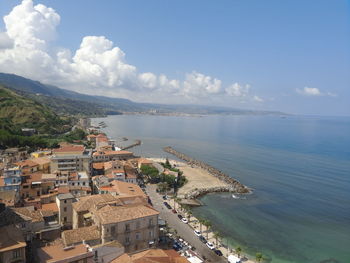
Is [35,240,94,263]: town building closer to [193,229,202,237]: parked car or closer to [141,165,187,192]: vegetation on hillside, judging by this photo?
[193,229,202,237]: parked car

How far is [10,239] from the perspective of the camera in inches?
722

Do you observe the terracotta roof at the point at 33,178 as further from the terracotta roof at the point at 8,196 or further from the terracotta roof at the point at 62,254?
the terracotta roof at the point at 62,254

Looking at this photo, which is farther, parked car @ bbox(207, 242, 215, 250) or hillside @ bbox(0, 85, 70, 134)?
hillside @ bbox(0, 85, 70, 134)

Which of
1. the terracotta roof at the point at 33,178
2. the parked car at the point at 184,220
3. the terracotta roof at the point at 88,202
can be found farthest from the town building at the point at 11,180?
the parked car at the point at 184,220

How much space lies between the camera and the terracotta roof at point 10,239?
17.7 metres

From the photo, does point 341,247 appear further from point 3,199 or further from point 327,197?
point 3,199

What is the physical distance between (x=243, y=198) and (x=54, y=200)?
36.6m

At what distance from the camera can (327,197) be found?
58531 millimetres

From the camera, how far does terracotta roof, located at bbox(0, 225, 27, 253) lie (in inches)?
695

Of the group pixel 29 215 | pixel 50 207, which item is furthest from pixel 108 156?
pixel 29 215

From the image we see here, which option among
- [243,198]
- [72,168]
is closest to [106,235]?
[72,168]

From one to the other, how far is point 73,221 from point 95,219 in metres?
5.50

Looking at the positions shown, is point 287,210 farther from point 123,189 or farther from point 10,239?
point 10,239

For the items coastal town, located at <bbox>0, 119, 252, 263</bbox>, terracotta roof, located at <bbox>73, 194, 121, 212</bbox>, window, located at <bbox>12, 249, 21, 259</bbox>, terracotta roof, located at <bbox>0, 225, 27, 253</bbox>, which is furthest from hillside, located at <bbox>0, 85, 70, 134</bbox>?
window, located at <bbox>12, 249, 21, 259</bbox>
